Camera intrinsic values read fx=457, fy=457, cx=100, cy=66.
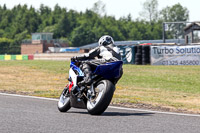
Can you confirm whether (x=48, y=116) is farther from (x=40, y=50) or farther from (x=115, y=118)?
(x=40, y=50)

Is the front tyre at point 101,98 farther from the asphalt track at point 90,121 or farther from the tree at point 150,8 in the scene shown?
the tree at point 150,8

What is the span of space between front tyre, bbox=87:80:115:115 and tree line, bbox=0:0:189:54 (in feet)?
407

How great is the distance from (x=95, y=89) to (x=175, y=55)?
79.2 feet

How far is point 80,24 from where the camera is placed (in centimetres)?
15912

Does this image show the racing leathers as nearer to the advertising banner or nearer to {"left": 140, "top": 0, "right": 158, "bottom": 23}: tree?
the advertising banner

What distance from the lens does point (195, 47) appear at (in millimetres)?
31422

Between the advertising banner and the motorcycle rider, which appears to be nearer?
the motorcycle rider

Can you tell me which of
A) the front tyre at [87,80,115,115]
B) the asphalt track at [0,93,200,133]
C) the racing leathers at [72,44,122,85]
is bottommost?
the asphalt track at [0,93,200,133]

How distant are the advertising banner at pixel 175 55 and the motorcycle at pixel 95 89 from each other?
906 inches

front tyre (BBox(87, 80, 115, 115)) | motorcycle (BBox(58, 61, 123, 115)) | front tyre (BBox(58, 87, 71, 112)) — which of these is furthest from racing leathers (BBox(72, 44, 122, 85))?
front tyre (BBox(58, 87, 71, 112))

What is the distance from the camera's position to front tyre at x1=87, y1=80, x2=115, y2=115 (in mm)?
8500

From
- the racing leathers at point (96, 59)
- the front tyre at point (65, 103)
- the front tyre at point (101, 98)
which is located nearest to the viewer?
the front tyre at point (101, 98)

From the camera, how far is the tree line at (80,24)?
144 meters

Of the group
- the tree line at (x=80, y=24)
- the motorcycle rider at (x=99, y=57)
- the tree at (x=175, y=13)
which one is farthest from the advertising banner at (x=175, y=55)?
the tree at (x=175, y=13)
